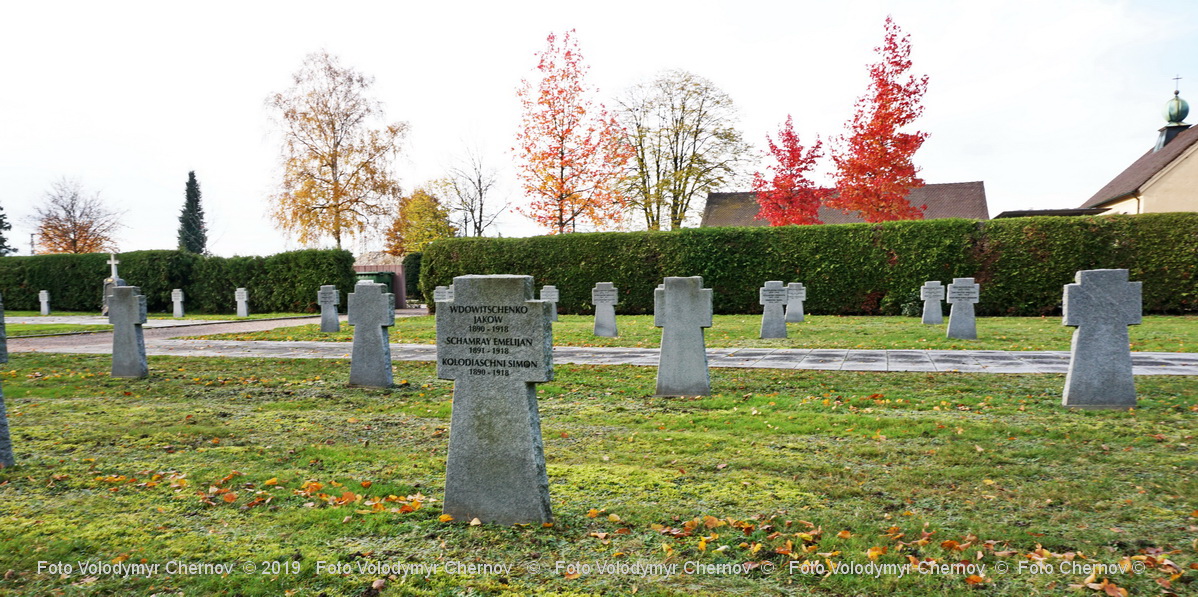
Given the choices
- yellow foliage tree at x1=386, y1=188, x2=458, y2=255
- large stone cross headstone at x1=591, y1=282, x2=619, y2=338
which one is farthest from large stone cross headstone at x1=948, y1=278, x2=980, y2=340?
yellow foliage tree at x1=386, y1=188, x2=458, y2=255

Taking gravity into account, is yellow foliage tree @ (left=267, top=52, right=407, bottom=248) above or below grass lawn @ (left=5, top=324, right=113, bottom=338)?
above

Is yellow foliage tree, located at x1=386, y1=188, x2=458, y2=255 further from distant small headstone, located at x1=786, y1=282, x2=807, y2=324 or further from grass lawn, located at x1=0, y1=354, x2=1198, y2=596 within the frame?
grass lawn, located at x1=0, y1=354, x2=1198, y2=596

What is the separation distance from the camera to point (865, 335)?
14.5 m

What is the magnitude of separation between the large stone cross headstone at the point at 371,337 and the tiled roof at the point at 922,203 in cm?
3499

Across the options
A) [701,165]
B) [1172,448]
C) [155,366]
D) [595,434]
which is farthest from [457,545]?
[701,165]

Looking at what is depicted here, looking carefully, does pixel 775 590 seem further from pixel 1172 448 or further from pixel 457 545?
pixel 1172 448

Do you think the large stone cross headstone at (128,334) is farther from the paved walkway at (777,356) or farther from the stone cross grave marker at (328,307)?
the stone cross grave marker at (328,307)

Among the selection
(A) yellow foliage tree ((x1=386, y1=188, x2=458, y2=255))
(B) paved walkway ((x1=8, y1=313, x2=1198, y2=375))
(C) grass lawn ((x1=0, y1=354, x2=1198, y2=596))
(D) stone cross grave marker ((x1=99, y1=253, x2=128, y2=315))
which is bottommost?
(C) grass lawn ((x1=0, y1=354, x2=1198, y2=596))

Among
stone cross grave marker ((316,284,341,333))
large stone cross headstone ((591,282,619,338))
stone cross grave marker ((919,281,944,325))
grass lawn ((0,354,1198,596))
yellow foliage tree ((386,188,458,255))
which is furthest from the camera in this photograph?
yellow foliage tree ((386,188,458,255))

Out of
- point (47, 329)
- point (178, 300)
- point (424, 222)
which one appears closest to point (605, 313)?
point (47, 329)

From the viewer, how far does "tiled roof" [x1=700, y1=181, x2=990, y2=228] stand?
42.9 metres

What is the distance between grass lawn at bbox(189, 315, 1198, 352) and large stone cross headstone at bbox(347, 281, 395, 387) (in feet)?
17.5

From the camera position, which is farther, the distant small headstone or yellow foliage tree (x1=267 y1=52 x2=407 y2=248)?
yellow foliage tree (x1=267 y1=52 x2=407 y2=248)

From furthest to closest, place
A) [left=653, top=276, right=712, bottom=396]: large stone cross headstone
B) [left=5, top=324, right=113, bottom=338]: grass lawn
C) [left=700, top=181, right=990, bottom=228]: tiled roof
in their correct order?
[left=700, top=181, right=990, bottom=228]: tiled roof < [left=5, top=324, right=113, bottom=338]: grass lawn < [left=653, top=276, right=712, bottom=396]: large stone cross headstone
